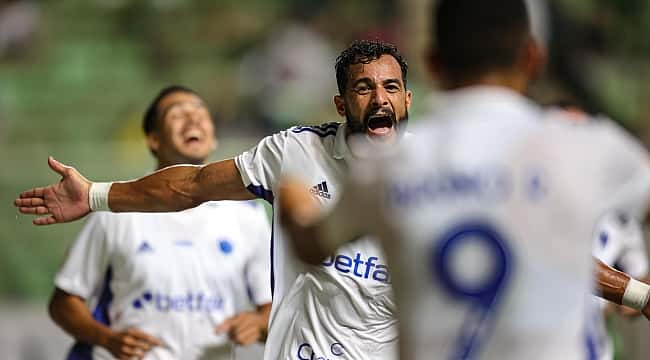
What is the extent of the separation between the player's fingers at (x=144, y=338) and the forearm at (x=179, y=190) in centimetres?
193

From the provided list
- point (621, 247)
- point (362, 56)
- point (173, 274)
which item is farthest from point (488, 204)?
point (621, 247)

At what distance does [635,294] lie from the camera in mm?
4410

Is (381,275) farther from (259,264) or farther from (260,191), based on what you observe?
(259,264)

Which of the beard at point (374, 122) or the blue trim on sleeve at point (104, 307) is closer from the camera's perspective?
the beard at point (374, 122)

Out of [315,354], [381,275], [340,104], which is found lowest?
[315,354]

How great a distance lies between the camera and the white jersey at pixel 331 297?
186 inches

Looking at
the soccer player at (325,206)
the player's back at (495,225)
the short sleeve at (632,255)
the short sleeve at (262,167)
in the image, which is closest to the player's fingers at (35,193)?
the soccer player at (325,206)

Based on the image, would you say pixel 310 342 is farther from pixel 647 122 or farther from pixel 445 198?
pixel 647 122

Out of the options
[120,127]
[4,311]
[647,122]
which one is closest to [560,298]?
[4,311]

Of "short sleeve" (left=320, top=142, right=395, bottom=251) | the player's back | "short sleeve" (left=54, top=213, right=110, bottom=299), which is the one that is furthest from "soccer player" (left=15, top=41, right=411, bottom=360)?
"short sleeve" (left=54, top=213, right=110, bottom=299)

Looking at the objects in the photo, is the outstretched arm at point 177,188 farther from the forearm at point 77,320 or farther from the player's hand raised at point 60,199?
the forearm at point 77,320

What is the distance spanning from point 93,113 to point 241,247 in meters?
7.43

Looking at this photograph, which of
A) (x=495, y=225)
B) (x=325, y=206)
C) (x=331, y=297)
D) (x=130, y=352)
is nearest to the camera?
(x=495, y=225)

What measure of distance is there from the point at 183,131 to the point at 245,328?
1.01m
